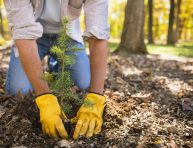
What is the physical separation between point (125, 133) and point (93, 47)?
0.73 metres

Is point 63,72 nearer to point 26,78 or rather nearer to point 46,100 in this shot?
point 46,100

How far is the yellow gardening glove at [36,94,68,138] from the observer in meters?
2.59

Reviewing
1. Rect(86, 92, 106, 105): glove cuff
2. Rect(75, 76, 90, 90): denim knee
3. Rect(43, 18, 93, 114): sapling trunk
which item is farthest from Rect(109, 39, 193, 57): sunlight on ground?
Rect(43, 18, 93, 114): sapling trunk

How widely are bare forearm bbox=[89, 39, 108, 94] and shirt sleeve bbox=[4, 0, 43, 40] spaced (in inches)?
20.2

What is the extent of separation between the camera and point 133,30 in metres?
10.1

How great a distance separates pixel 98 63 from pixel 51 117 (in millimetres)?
643

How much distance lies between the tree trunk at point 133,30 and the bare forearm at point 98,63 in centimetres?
698

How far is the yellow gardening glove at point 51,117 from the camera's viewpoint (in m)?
2.59

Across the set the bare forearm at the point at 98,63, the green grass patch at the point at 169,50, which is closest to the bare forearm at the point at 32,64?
the bare forearm at the point at 98,63

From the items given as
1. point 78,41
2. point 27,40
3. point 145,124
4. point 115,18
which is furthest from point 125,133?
point 115,18

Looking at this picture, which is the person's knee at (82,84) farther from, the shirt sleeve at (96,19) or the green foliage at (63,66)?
the green foliage at (63,66)

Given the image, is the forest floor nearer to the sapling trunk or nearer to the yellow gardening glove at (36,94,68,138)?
the yellow gardening glove at (36,94,68,138)

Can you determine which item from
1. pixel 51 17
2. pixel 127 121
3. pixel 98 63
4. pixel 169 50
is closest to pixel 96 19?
pixel 98 63

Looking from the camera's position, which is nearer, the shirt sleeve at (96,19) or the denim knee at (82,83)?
the shirt sleeve at (96,19)
